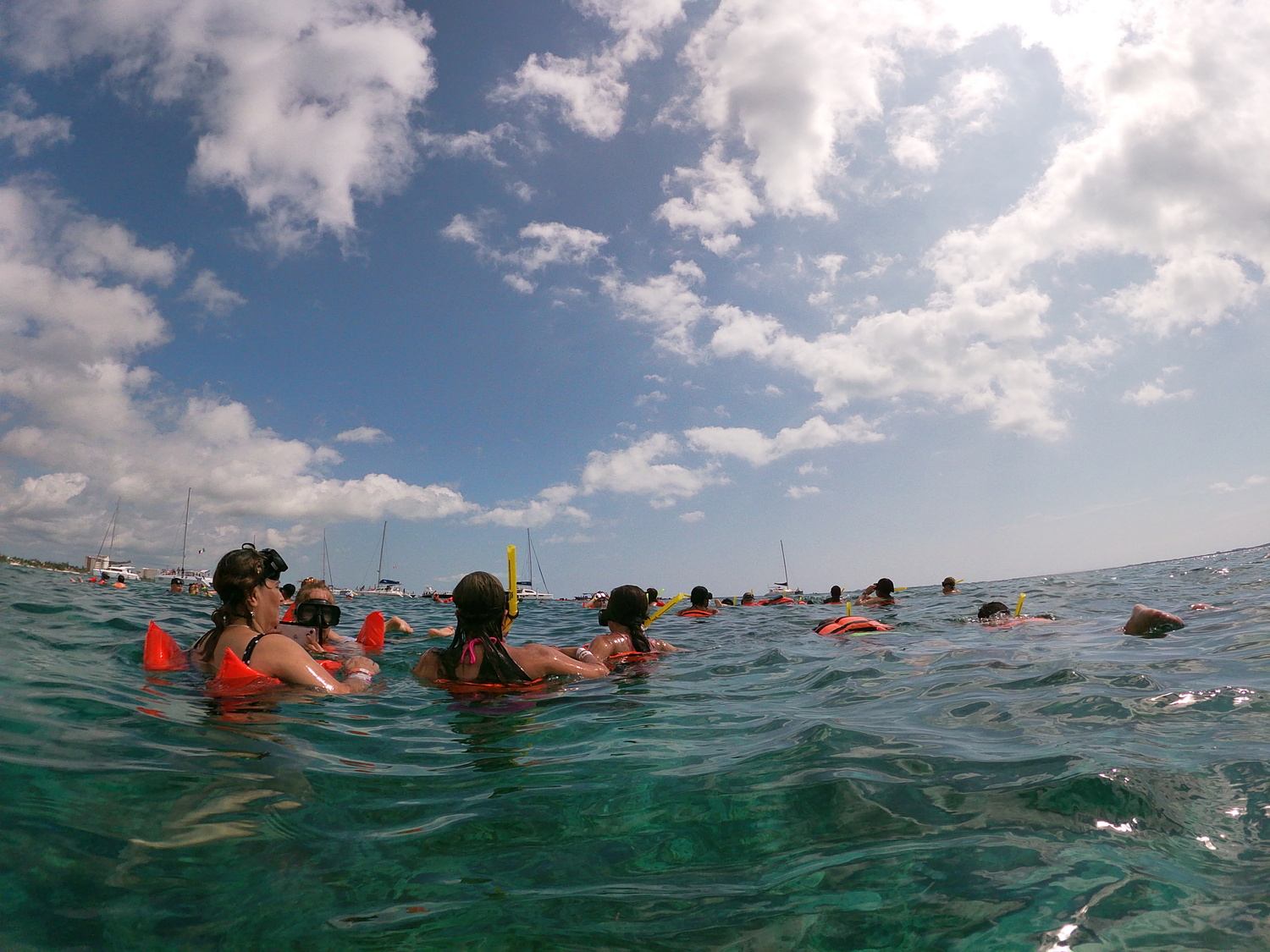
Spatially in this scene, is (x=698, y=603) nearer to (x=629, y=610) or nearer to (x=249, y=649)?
(x=629, y=610)

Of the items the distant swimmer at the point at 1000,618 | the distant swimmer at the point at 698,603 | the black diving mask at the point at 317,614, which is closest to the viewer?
the black diving mask at the point at 317,614

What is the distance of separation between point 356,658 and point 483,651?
167 cm

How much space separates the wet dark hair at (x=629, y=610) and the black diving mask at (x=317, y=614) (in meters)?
3.34

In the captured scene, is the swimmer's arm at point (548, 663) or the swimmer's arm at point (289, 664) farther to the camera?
the swimmer's arm at point (548, 663)

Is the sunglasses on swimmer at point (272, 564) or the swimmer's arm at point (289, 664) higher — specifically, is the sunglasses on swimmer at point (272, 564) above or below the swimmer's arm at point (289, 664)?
above

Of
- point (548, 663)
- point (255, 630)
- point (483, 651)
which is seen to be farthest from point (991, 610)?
point (255, 630)

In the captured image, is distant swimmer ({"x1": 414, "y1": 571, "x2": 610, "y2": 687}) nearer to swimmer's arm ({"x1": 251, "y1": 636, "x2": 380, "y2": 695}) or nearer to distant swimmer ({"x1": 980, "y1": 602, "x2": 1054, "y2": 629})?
swimmer's arm ({"x1": 251, "y1": 636, "x2": 380, "y2": 695})

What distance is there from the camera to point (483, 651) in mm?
6227

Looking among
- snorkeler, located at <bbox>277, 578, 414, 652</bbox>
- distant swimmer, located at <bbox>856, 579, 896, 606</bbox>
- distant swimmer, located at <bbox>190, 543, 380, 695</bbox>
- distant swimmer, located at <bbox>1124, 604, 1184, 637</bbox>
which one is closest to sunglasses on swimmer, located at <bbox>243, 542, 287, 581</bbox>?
distant swimmer, located at <bbox>190, 543, 380, 695</bbox>

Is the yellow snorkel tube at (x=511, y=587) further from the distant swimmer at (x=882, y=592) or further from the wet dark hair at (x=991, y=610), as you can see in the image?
the distant swimmer at (x=882, y=592)

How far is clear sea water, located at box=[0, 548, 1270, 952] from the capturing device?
2193 millimetres

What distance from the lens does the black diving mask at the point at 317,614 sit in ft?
26.8

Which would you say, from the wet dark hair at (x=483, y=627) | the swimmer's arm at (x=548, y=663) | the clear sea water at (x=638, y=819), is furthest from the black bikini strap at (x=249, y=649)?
the swimmer's arm at (x=548, y=663)

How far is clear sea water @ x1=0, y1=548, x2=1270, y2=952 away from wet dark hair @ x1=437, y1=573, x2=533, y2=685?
1.50 feet
